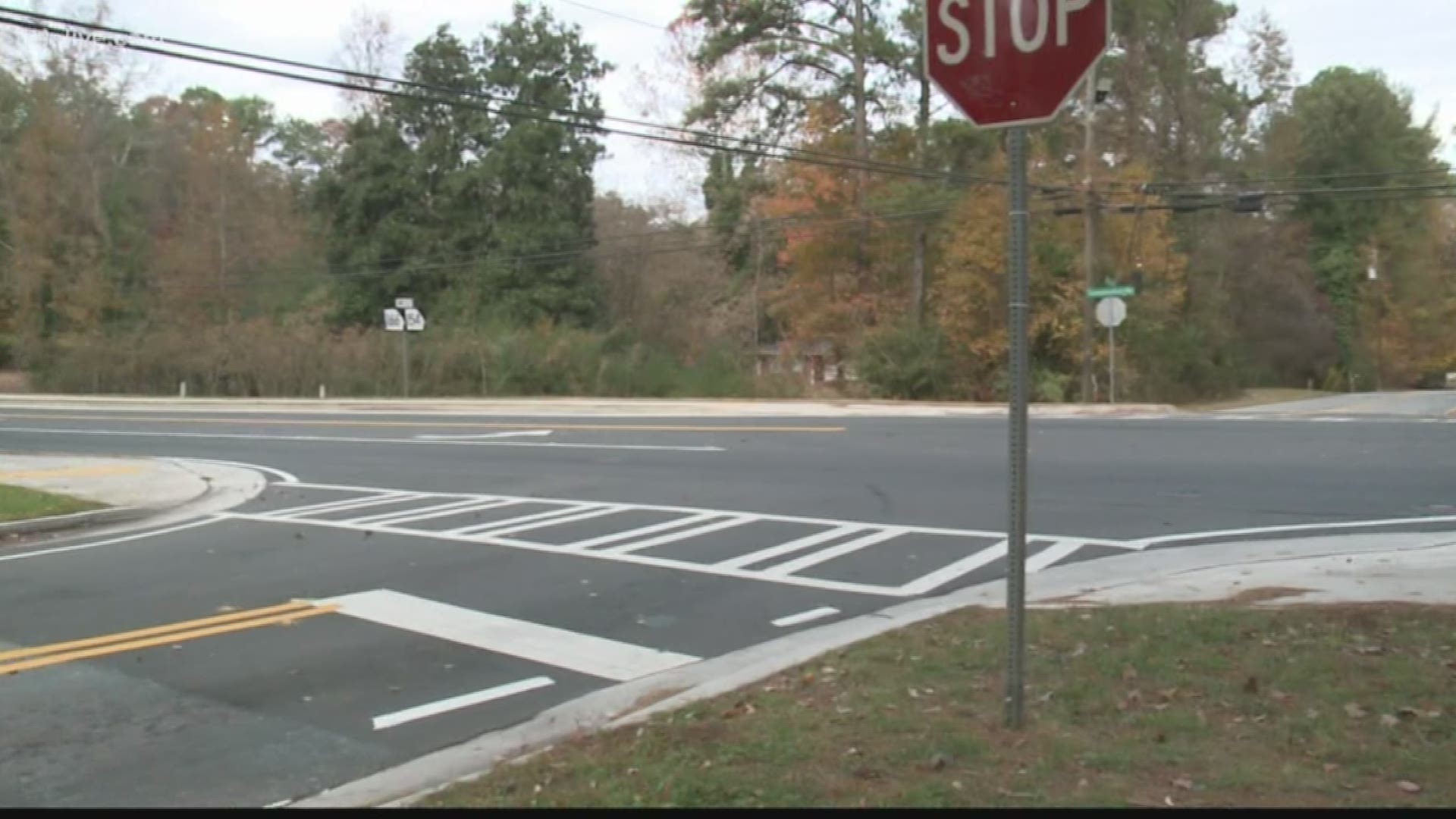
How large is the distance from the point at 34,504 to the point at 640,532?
752 centimetres

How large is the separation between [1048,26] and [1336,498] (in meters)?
10.6

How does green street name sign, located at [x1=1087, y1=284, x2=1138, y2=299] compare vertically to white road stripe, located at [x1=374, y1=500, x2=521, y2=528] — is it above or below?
above

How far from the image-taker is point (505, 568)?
382 inches

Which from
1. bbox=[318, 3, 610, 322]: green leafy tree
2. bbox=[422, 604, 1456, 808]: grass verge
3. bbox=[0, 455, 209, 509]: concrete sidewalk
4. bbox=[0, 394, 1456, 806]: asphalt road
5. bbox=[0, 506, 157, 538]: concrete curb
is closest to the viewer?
bbox=[422, 604, 1456, 808]: grass verge

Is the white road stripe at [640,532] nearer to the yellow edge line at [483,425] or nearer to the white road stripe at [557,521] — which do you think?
the white road stripe at [557,521]

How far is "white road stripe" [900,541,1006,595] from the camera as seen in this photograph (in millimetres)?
8859

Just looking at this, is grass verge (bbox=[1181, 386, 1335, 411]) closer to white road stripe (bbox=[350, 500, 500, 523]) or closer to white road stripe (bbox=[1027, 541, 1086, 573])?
white road stripe (bbox=[1027, 541, 1086, 573])

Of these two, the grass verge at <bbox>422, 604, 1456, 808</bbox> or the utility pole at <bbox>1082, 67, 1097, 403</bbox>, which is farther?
the utility pole at <bbox>1082, 67, 1097, 403</bbox>

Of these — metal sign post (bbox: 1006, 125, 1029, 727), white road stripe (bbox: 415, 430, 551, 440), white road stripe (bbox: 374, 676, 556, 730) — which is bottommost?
white road stripe (bbox: 374, 676, 556, 730)

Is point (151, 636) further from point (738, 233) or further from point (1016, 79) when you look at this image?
point (738, 233)

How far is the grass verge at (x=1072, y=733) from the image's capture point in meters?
4.17

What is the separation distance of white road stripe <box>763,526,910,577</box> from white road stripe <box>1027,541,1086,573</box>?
147 cm

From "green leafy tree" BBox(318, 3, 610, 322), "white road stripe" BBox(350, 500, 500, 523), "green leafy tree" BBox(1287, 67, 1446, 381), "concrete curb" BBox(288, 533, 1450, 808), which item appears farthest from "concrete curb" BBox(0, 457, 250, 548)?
"green leafy tree" BBox(1287, 67, 1446, 381)

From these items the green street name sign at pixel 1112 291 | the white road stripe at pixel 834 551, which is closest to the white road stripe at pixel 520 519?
the white road stripe at pixel 834 551
